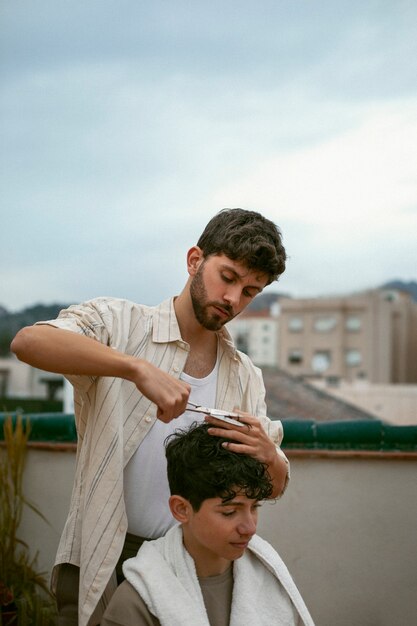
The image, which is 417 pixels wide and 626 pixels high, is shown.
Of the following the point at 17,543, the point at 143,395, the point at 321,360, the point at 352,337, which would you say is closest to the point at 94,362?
the point at 143,395

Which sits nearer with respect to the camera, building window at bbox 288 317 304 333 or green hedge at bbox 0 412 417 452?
green hedge at bbox 0 412 417 452

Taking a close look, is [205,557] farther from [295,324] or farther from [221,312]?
[295,324]

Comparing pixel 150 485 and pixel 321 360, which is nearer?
pixel 150 485

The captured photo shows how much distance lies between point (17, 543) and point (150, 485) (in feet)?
6.39

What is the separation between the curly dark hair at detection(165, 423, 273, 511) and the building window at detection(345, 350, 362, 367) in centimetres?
4325

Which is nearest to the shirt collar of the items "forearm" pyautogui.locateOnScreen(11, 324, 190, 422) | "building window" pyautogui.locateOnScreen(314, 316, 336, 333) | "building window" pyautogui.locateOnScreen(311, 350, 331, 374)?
"forearm" pyautogui.locateOnScreen(11, 324, 190, 422)

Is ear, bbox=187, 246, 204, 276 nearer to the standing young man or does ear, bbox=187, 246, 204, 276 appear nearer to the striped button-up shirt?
the standing young man

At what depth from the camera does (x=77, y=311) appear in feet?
6.28

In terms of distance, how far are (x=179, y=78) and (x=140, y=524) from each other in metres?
46.3

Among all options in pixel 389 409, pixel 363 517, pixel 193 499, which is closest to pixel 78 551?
pixel 193 499

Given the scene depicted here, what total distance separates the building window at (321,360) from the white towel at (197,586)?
142 ft

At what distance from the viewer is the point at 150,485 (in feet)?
6.54

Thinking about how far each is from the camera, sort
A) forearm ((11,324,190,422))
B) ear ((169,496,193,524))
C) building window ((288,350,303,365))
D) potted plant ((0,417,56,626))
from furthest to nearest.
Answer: building window ((288,350,303,365)) → potted plant ((0,417,56,626)) → ear ((169,496,193,524)) → forearm ((11,324,190,422))

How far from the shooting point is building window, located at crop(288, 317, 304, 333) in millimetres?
45688
